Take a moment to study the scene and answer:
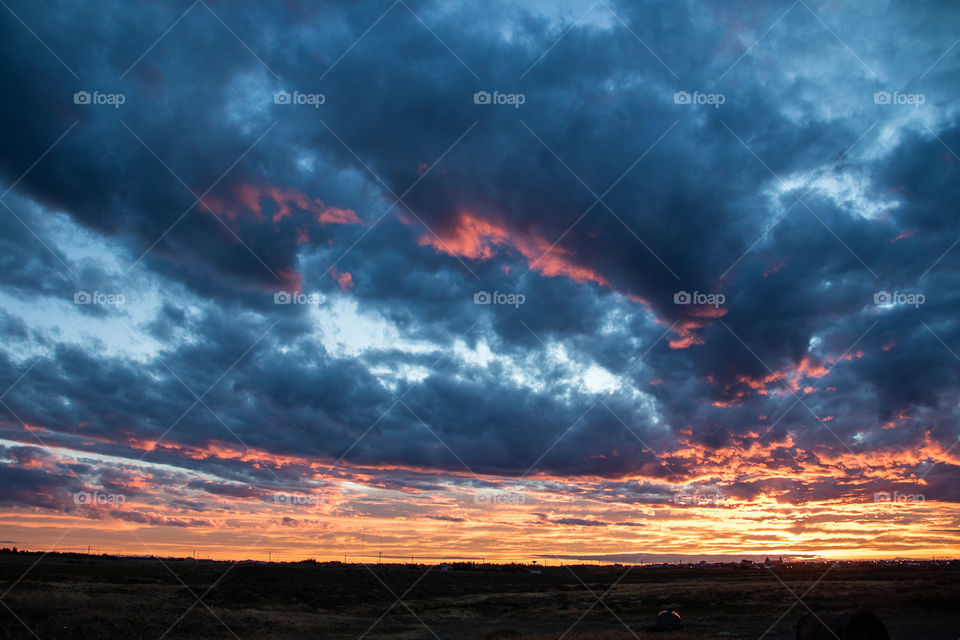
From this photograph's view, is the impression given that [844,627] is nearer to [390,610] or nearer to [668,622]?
[668,622]

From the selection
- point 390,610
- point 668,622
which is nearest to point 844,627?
point 668,622

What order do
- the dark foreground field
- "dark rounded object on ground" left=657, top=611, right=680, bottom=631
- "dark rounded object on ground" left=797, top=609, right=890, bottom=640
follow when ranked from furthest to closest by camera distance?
1. "dark rounded object on ground" left=657, top=611, right=680, bottom=631
2. the dark foreground field
3. "dark rounded object on ground" left=797, top=609, right=890, bottom=640

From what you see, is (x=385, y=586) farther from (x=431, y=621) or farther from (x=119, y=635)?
(x=119, y=635)

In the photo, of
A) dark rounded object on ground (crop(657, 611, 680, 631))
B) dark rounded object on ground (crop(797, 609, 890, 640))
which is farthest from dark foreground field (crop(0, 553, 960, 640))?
dark rounded object on ground (crop(797, 609, 890, 640))

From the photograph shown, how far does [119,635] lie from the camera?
108ft

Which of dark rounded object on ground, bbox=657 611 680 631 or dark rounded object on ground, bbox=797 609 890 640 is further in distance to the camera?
dark rounded object on ground, bbox=657 611 680 631

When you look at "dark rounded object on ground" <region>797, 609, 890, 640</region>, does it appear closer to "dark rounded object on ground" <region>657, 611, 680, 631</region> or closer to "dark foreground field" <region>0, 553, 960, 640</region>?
"dark foreground field" <region>0, 553, 960, 640</region>

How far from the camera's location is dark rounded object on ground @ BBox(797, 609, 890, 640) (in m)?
22.9

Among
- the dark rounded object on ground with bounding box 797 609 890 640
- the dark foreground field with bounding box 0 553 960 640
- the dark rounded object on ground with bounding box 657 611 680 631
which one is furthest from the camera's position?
the dark rounded object on ground with bounding box 657 611 680 631

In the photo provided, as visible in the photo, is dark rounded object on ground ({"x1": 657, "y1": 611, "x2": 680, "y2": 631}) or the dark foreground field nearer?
the dark foreground field

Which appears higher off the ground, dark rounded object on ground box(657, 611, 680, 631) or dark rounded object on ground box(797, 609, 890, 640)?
dark rounded object on ground box(797, 609, 890, 640)

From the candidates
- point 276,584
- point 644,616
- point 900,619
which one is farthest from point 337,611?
point 900,619

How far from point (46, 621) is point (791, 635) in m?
43.0

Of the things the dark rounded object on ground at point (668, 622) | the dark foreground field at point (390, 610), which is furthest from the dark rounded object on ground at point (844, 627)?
the dark rounded object on ground at point (668, 622)
